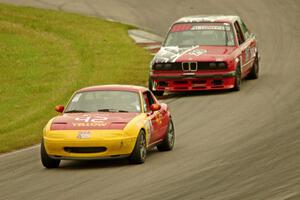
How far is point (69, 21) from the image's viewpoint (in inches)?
1391

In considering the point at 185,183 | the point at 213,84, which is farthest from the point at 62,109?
the point at 213,84

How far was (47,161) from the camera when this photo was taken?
16844mm

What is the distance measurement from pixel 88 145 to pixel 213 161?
1.90 m

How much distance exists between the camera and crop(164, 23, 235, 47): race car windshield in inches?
1020

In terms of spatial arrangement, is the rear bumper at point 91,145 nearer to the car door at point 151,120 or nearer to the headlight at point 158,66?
the car door at point 151,120

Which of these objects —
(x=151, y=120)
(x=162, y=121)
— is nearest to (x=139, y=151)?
(x=151, y=120)

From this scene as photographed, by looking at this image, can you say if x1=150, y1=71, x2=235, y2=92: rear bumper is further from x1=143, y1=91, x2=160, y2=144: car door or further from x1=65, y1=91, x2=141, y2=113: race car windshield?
x1=65, y1=91, x2=141, y2=113: race car windshield

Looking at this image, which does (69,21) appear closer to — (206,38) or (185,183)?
(206,38)

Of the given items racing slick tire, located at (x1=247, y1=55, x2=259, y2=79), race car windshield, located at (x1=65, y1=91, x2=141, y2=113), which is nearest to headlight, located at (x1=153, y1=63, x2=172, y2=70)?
racing slick tire, located at (x1=247, y1=55, x2=259, y2=79)

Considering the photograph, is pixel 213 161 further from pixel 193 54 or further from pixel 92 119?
pixel 193 54

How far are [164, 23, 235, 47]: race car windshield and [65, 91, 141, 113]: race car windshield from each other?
8114 mm

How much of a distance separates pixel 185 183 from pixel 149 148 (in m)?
2.47

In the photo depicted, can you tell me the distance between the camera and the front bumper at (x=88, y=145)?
1647 centimetres

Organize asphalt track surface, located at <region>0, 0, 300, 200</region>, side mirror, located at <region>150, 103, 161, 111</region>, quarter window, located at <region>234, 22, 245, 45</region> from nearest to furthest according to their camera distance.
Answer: asphalt track surface, located at <region>0, 0, 300, 200</region> < side mirror, located at <region>150, 103, 161, 111</region> < quarter window, located at <region>234, 22, 245, 45</region>
